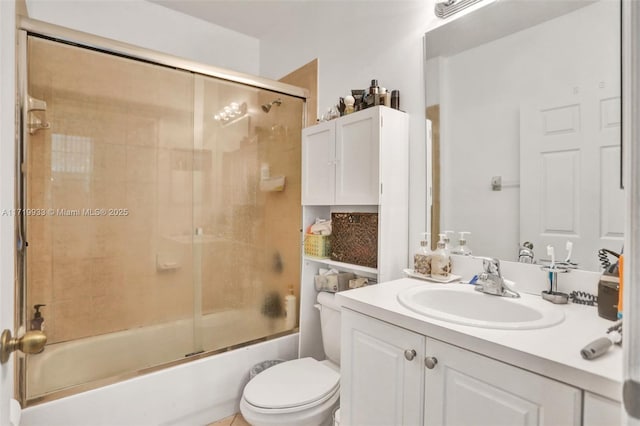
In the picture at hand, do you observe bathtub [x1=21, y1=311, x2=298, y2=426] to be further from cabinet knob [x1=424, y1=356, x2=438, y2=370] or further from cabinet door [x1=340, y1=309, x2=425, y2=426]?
cabinet knob [x1=424, y1=356, x2=438, y2=370]

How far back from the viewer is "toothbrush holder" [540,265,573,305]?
1.03 m

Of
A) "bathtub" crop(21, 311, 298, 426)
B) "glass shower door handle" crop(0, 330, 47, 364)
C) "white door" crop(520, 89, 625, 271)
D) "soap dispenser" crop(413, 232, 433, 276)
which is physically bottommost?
"bathtub" crop(21, 311, 298, 426)

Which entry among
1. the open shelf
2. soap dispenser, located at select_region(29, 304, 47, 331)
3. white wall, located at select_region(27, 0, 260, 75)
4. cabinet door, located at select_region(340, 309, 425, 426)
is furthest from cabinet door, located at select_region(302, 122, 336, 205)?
soap dispenser, located at select_region(29, 304, 47, 331)

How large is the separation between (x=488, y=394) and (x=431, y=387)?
0.15m

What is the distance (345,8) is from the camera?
6.29ft

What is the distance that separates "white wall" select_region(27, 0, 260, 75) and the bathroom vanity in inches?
91.3

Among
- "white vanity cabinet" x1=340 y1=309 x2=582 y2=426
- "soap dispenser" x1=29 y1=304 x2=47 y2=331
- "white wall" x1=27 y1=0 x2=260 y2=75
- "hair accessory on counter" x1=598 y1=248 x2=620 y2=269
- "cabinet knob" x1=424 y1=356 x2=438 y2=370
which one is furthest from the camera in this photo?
"white wall" x1=27 y1=0 x2=260 y2=75

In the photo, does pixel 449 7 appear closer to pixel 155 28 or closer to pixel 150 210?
pixel 150 210

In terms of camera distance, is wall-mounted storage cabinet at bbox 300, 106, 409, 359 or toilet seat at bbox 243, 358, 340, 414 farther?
wall-mounted storage cabinet at bbox 300, 106, 409, 359

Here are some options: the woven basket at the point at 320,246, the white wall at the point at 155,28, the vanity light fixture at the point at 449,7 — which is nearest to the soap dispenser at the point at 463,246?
the woven basket at the point at 320,246

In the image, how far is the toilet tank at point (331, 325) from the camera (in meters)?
1.67

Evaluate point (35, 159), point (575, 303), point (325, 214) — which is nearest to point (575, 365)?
point (575, 303)

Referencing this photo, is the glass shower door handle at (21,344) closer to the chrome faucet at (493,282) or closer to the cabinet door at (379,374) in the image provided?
the cabinet door at (379,374)

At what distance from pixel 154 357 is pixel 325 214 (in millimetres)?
1287
